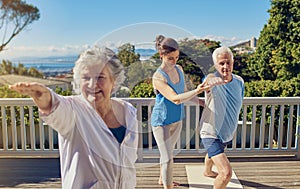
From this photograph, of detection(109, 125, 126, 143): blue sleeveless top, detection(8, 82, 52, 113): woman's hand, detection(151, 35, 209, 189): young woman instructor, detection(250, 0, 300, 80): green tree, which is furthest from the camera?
detection(250, 0, 300, 80): green tree

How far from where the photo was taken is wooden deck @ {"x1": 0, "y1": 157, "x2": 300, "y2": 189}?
2.41 meters

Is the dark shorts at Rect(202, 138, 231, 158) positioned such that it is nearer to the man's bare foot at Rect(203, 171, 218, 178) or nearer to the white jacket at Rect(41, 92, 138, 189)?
the man's bare foot at Rect(203, 171, 218, 178)

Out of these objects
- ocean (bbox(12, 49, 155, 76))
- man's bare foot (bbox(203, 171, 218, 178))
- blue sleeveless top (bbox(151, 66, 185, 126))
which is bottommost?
man's bare foot (bbox(203, 171, 218, 178))

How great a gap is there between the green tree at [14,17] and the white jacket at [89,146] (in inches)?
43.3

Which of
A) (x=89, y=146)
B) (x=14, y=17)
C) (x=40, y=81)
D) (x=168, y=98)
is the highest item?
(x=14, y=17)

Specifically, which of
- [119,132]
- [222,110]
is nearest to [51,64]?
[119,132]

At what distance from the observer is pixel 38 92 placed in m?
0.85

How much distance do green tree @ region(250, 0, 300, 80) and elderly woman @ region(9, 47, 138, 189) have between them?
4075 mm

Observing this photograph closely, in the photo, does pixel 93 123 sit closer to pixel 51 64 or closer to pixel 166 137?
pixel 51 64

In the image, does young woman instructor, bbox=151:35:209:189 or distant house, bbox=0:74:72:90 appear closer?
distant house, bbox=0:74:72:90

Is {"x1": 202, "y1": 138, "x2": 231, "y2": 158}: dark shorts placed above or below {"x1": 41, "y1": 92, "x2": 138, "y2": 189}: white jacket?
below

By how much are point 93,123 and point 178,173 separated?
6.10 feet

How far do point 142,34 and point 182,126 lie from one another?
0.74 meters

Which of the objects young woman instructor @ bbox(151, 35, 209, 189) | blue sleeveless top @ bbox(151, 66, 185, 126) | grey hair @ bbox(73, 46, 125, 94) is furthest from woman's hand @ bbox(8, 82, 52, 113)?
blue sleeveless top @ bbox(151, 66, 185, 126)
